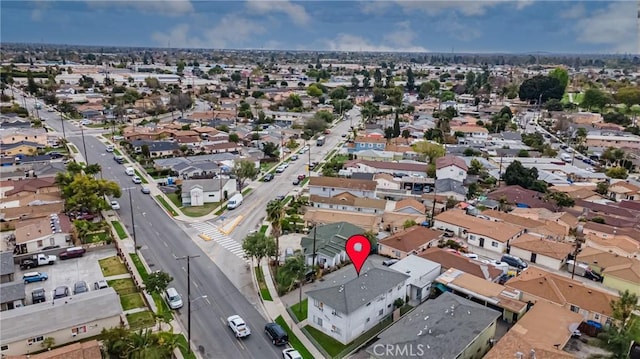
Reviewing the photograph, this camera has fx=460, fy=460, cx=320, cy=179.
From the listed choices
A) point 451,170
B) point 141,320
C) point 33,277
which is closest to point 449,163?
point 451,170

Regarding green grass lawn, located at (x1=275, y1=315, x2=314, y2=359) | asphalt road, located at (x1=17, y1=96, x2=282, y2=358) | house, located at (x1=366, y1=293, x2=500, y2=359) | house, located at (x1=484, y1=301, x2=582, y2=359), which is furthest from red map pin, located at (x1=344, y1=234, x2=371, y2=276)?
house, located at (x1=484, y1=301, x2=582, y2=359)

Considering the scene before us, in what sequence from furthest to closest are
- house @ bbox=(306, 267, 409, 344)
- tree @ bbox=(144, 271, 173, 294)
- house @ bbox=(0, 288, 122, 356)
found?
tree @ bbox=(144, 271, 173, 294)
house @ bbox=(306, 267, 409, 344)
house @ bbox=(0, 288, 122, 356)

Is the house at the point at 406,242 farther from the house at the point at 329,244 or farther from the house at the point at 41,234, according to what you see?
the house at the point at 41,234

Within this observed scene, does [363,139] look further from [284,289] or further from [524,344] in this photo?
[524,344]

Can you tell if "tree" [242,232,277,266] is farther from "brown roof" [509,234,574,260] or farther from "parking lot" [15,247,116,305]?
"brown roof" [509,234,574,260]

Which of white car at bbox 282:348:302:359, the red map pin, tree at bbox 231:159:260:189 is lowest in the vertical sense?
white car at bbox 282:348:302:359

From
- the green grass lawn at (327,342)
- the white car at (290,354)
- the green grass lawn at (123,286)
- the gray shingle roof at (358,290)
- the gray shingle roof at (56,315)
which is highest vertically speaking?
the gray shingle roof at (358,290)

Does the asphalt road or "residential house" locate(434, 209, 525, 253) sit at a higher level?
"residential house" locate(434, 209, 525, 253)

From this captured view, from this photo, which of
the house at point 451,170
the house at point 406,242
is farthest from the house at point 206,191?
the house at point 451,170
